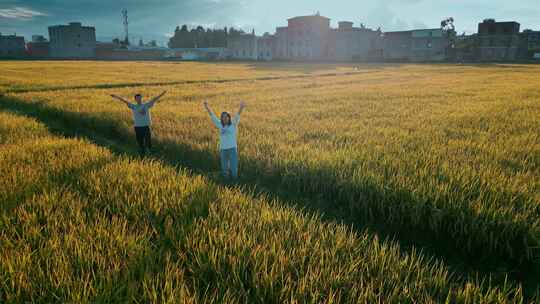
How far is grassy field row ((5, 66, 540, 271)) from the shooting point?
10.9 ft

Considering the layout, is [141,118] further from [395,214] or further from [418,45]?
[418,45]

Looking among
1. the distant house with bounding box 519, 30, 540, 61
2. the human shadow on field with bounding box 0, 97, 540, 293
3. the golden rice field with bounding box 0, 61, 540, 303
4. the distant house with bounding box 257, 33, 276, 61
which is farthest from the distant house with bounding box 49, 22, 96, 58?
the distant house with bounding box 519, 30, 540, 61

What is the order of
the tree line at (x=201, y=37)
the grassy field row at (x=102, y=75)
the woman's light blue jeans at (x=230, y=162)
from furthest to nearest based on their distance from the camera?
the tree line at (x=201, y=37), the grassy field row at (x=102, y=75), the woman's light blue jeans at (x=230, y=162)

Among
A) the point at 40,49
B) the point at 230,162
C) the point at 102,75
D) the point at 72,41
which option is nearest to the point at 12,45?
the point at 40,49

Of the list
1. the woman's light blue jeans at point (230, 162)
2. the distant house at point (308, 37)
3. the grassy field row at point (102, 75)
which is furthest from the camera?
the distant house at point (308, 37)

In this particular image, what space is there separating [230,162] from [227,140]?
42 cm

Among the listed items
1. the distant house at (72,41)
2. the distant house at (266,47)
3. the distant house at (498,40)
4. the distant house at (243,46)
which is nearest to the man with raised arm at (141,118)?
the distant house at (266,47)

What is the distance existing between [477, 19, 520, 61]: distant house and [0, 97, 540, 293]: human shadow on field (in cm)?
7226

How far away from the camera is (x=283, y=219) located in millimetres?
3062

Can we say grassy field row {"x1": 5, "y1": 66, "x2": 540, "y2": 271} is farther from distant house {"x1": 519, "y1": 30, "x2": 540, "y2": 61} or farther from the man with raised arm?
distant house {"x1": 519, "y1": 30, "x2": 540, "y2": 61}

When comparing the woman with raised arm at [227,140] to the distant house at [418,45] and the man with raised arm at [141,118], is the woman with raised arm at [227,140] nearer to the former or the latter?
the man with raised arm at [141,118]

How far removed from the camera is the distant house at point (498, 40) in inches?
2303

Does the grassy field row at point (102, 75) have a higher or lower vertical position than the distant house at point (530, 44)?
lower

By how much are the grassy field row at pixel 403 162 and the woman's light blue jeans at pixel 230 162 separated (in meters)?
0.37
